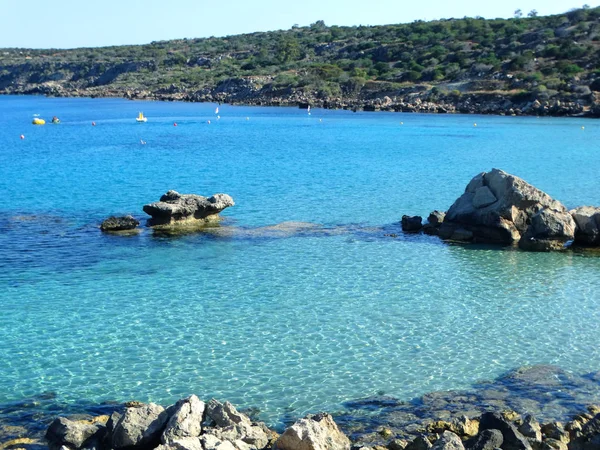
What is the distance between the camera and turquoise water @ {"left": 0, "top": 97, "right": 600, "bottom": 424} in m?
12.3

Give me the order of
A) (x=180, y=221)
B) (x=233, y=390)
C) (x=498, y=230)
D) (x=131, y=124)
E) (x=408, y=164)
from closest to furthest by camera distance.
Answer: (x=233, y=390) < (x=498, y=230) < (x=180, y=221) < (x=408, y=164) < (x=131, y=124)

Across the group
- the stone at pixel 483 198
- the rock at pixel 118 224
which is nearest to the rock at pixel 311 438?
the stone at pixel 483 198

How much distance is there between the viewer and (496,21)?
120 meters

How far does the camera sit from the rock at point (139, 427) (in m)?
8.96

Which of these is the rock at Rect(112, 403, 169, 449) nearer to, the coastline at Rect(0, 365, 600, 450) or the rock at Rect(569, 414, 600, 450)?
the coastline at Rect(0, 365, 600, 450)

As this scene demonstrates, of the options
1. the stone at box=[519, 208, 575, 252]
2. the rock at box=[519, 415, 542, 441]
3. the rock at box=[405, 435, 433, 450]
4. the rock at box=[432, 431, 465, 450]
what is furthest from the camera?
the stone at box=[519, 208, 575, 252]

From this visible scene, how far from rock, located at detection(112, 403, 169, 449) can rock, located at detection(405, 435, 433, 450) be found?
3261 mm

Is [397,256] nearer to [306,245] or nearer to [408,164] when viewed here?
[306,245]

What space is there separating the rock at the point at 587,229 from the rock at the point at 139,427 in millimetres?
16591

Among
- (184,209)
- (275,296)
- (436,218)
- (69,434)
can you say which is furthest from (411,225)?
(69,434)

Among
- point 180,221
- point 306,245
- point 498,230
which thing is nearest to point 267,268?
point 306,245

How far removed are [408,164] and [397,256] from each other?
71.5 ft

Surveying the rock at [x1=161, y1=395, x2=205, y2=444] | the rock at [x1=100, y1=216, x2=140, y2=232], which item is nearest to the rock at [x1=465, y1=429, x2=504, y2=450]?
the rock at [x1=161, y1=395, x2=205, y2=444]

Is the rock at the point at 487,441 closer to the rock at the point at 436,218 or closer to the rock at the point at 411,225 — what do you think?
the rock at the point at 411,225
